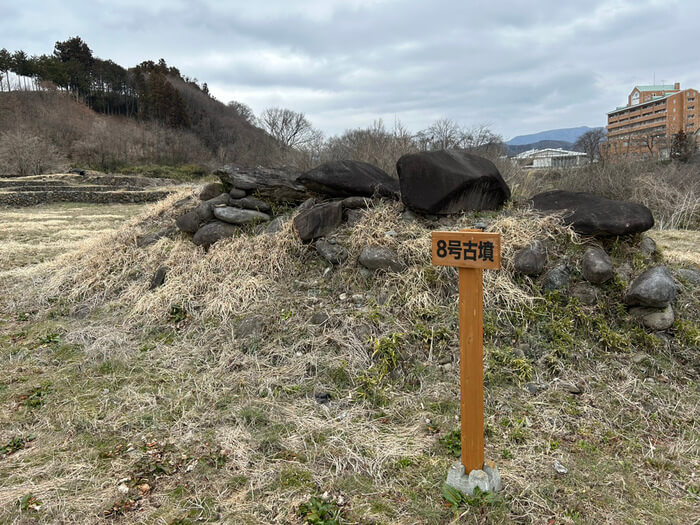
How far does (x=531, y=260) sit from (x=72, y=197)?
2347 cm

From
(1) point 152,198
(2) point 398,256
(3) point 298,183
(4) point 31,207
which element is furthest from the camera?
(1) point 152,198

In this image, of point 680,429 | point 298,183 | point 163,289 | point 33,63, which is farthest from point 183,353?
point 33,63

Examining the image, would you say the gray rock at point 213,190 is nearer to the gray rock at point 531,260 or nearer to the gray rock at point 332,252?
the gray rock at point 332,252

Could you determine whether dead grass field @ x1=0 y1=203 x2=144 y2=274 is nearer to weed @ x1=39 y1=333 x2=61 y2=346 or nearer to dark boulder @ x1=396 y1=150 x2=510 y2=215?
weed @ x1=39 y1=333 x2=61 y2=346

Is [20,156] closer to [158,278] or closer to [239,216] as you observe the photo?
[158,278]

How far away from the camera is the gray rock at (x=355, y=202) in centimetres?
568

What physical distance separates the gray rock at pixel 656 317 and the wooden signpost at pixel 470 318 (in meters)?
2.63

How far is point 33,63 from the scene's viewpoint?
51750mm

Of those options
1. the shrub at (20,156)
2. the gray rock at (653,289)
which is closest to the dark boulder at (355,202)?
the gray rock at (653,289)

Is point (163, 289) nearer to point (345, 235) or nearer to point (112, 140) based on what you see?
point (345, 235)

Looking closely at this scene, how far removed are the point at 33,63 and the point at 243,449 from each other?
220 feet

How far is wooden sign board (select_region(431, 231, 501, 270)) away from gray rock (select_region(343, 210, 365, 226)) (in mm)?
3160

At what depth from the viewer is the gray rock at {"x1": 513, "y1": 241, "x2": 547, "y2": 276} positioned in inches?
172

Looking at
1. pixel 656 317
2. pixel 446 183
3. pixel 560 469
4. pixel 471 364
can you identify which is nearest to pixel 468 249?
pixel 471 364
